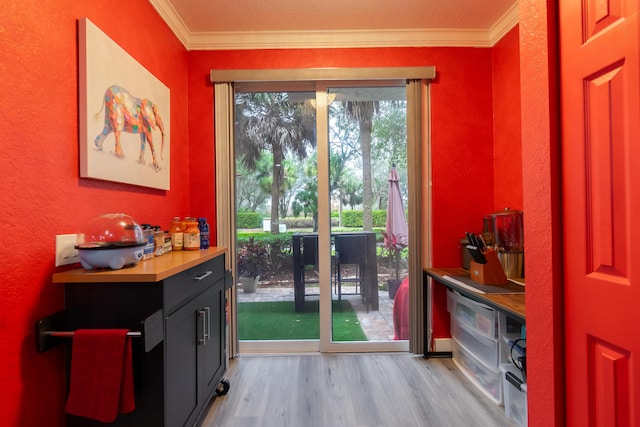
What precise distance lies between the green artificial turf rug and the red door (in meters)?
1.73

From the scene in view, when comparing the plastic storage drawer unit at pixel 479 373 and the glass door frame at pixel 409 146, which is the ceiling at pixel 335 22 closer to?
the glass door frame at pixel 409 146

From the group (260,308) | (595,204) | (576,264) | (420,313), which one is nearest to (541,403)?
(576,264)

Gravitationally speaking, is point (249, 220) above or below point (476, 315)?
above

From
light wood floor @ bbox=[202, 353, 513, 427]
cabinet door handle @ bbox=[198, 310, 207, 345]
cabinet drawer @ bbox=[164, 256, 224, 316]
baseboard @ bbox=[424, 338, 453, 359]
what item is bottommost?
light wood floor @ bbox=[202, 353, 513, 427]

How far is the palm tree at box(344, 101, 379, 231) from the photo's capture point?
2.56 meters

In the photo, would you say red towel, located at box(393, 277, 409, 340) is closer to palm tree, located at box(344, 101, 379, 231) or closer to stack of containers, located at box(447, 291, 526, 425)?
stack of containers, located at box(447, 291, 526, 425)

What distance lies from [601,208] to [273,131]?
7.36ft

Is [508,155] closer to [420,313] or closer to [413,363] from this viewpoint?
[420,313]

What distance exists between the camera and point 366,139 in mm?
2568

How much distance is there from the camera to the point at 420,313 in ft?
7.83

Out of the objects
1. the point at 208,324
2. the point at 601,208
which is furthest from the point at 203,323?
the point at 601,208

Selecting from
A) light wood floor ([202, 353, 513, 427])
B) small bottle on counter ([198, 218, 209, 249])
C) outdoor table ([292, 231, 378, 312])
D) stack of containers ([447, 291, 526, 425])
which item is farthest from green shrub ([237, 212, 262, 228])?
stack of containers ([447, 291, 526, 425])

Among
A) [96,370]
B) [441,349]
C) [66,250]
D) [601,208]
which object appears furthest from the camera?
[441,349]

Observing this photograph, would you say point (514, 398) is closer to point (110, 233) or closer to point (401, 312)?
point (401, 312)
